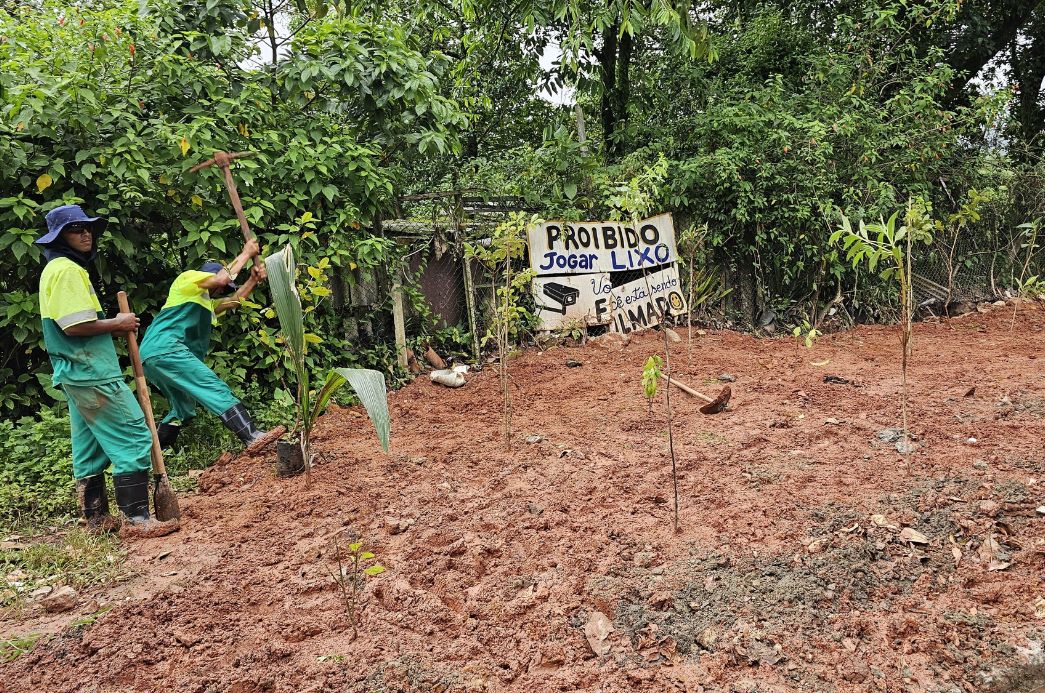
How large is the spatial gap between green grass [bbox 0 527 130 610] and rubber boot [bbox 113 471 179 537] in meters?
0.10

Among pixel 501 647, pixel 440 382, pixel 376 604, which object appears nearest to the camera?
pixel 501 647

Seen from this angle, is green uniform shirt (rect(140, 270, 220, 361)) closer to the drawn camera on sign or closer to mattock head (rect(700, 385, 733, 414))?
mattock head (rect(700, 385, 733, 414))

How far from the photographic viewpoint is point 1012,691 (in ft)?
6.71

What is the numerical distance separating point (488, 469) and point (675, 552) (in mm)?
1333

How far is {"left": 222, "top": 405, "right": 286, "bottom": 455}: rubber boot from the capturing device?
4227 mm

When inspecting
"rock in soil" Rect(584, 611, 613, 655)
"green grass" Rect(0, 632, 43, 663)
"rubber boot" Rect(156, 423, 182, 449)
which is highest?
"rubber boot" Rect(156, 423, 182, 449)

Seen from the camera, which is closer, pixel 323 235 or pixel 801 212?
pixel 323 235

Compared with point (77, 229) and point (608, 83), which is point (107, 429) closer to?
point (77, 229)

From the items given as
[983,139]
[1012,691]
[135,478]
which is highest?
[983,139]

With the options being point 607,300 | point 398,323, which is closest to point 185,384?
point 398,323

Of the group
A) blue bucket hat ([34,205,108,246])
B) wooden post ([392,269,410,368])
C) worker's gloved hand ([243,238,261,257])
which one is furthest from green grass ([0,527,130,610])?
wooden post ([392,269,410,368])

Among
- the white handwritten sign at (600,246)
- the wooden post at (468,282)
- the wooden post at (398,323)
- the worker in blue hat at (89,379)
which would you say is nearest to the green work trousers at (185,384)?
the worker in blue hat at (89,379)

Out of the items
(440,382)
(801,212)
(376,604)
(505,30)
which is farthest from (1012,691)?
(505,30)

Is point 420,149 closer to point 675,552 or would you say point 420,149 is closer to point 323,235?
point 323,235
